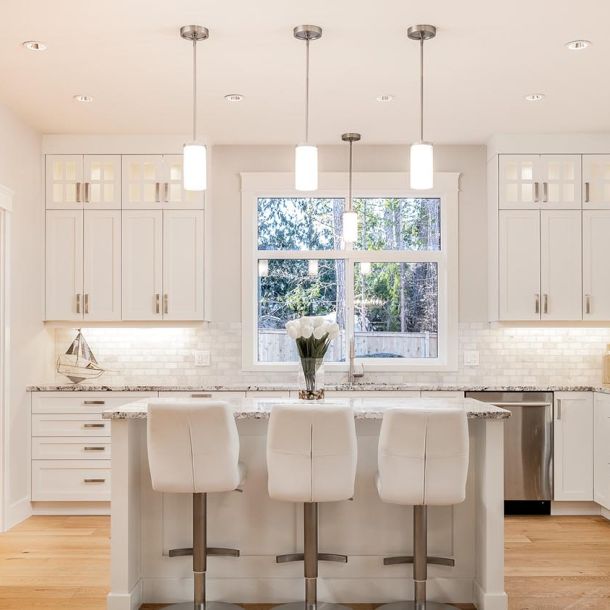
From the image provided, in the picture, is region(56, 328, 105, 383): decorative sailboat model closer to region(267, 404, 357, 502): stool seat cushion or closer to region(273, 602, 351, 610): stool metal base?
region(273, 602, 351, 610): stool metal base

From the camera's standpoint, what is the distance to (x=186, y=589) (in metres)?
3.65

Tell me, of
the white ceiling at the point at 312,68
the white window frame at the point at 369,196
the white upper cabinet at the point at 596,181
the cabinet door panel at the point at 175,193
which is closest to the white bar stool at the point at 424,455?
the white ceiling at the point at 312,68

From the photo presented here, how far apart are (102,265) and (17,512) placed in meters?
1.84

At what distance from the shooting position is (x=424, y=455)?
124 inches

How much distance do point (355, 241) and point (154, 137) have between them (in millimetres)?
1741

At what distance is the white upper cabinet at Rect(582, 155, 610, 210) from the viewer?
5.70m

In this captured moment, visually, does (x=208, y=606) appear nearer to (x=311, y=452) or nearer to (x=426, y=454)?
(x=311, y=452)

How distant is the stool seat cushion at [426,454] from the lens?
313 cm

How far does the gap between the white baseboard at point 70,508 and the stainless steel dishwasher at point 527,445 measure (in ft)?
9.04

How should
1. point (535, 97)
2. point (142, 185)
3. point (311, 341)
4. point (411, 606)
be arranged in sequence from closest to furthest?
point (411, 606), point (311, 341), point (535, 97), point (142, 185)

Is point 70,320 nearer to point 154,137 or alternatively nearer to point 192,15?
point 154,137

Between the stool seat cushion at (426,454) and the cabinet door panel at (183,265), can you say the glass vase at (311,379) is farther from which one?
the cabinet door panel at (183,265)

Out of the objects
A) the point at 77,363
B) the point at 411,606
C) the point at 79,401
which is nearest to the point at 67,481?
the point at 79,401

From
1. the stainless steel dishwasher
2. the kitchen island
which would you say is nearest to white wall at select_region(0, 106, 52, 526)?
the kitchen island
